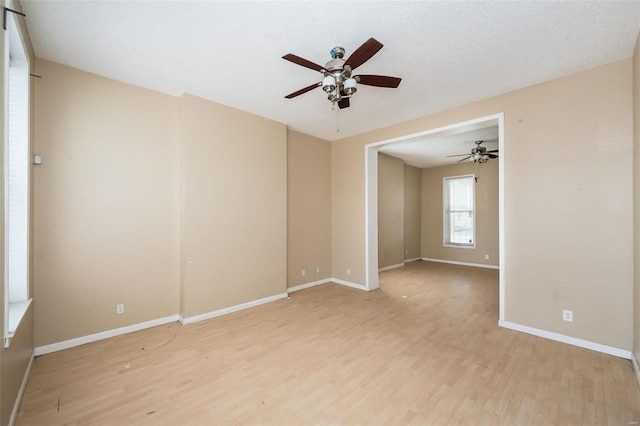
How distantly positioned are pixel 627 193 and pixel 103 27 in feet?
16.3

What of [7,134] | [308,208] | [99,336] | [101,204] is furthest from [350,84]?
[99,336]

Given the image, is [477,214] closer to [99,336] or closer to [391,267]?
[391,267]

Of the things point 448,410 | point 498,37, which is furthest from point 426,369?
point 498,37

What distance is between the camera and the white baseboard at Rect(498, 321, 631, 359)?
2666mm

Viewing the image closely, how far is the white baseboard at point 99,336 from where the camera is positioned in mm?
2684

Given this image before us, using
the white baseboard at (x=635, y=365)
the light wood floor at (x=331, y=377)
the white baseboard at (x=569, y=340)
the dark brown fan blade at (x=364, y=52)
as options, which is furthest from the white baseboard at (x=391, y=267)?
the dark brown fan blade at (x=364, y=52)

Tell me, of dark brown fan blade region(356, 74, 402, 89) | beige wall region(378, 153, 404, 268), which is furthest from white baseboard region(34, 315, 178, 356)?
beige wall region(378, 153, 404, 268)

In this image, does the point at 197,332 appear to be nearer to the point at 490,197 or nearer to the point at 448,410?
the point at 448,410

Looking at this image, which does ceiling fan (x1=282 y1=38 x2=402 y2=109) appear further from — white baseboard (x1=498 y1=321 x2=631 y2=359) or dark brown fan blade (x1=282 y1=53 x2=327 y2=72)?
white baseboard (x1=498 y1=321 x2=631 y2=359)

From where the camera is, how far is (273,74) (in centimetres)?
296

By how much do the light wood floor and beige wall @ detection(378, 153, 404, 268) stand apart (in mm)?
3252

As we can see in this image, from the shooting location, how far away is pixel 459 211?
7863 millimetres

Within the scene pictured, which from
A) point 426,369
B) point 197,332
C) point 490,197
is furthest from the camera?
point 490,197

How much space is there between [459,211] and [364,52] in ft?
22.8
